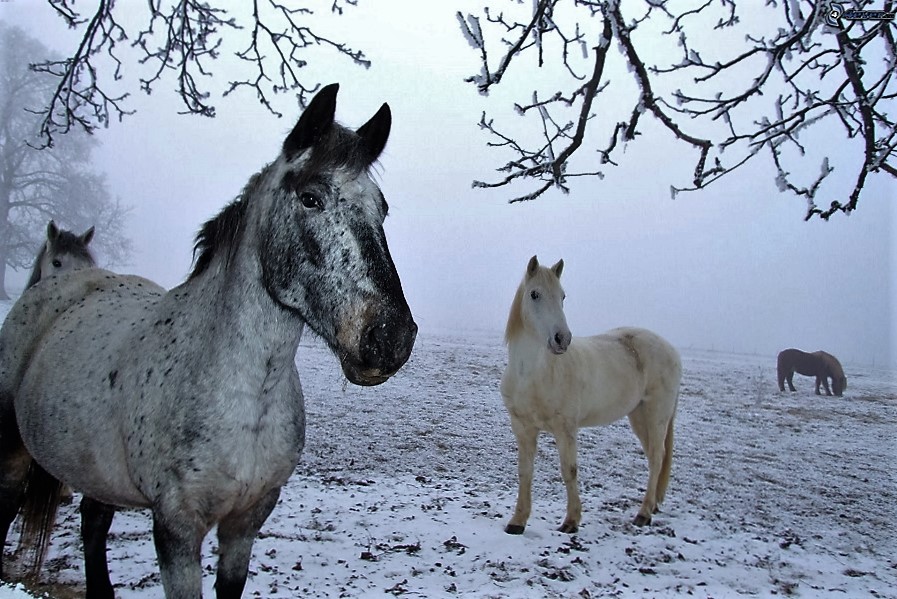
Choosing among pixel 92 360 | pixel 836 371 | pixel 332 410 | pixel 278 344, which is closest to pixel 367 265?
pixel 278 344

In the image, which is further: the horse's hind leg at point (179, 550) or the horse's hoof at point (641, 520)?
the horse's hoof at point (641, 520)

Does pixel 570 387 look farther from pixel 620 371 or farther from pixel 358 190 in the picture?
pixel 358 190

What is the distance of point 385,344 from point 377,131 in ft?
1.91

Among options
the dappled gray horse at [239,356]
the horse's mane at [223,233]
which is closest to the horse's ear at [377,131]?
the dappled gray horse at [239,356]

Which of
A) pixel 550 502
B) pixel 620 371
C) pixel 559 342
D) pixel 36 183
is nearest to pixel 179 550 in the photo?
pixel 559 342

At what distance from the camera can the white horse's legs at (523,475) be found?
292 centimetres

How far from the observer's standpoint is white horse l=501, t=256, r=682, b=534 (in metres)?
2.98

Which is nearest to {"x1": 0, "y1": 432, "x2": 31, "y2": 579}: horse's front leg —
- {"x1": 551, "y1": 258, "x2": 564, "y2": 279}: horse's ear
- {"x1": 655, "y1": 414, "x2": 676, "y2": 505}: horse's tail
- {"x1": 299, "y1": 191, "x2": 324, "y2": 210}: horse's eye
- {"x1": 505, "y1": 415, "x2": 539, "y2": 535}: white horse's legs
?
{"x1": 299, "y1": 191, "x2": 324, "y2": 210}: horse's eye

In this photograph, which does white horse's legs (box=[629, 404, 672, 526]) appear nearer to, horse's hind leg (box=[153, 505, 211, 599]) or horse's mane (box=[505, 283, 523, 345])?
horse's mane (box=[505, 283, 523, 345])

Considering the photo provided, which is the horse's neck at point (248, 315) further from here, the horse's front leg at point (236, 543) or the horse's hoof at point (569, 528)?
the horse's hoof at point (569, 528)

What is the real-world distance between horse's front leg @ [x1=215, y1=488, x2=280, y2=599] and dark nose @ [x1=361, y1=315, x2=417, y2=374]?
0.56 m

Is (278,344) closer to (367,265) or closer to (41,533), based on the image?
(367,265)

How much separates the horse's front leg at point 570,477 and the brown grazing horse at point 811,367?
6.34ft

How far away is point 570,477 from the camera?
300 centimetres
